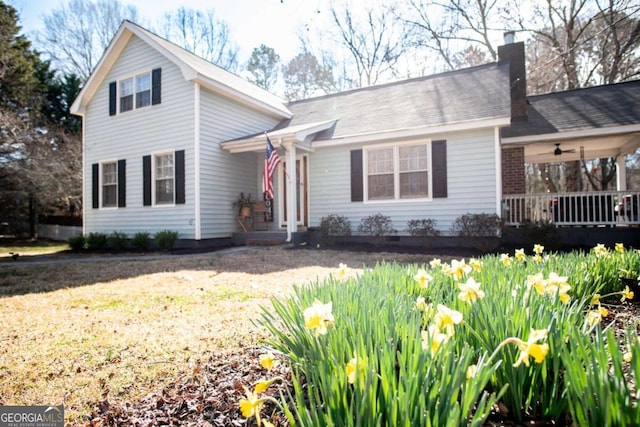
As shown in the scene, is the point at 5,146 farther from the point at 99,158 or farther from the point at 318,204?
the point at 318,204

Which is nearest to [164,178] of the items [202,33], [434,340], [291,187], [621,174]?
[291,187]

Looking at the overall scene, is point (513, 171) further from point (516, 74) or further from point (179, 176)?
point (179, 176)

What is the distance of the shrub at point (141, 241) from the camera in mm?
10992

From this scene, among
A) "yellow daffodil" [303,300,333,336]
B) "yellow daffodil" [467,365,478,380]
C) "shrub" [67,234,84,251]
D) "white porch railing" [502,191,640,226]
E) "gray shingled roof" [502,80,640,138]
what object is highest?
"gray shingled roof" [502,80,640,138]

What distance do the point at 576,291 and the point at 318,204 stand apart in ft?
28.8

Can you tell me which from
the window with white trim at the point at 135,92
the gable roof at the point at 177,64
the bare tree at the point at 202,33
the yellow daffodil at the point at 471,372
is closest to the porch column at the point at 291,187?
the gable roof at the point at 177,64

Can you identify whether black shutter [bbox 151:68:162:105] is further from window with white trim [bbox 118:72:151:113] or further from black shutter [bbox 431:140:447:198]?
black shutter [bbox 431:140:447:198]

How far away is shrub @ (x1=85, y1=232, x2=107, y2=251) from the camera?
11641mm

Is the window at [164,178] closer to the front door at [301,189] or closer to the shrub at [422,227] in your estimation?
the front door at [301,189]

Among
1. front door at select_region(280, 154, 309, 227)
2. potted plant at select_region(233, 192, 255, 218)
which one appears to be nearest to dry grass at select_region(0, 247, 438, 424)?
potted plant at select_region(233, 192, 255, 218)

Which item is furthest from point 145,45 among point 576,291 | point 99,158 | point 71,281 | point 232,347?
point 576,291

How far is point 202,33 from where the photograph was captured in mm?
23594

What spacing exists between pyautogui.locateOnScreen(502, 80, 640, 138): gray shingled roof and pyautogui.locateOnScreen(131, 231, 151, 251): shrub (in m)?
10.9

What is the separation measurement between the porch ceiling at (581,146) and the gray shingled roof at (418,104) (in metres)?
1.77
